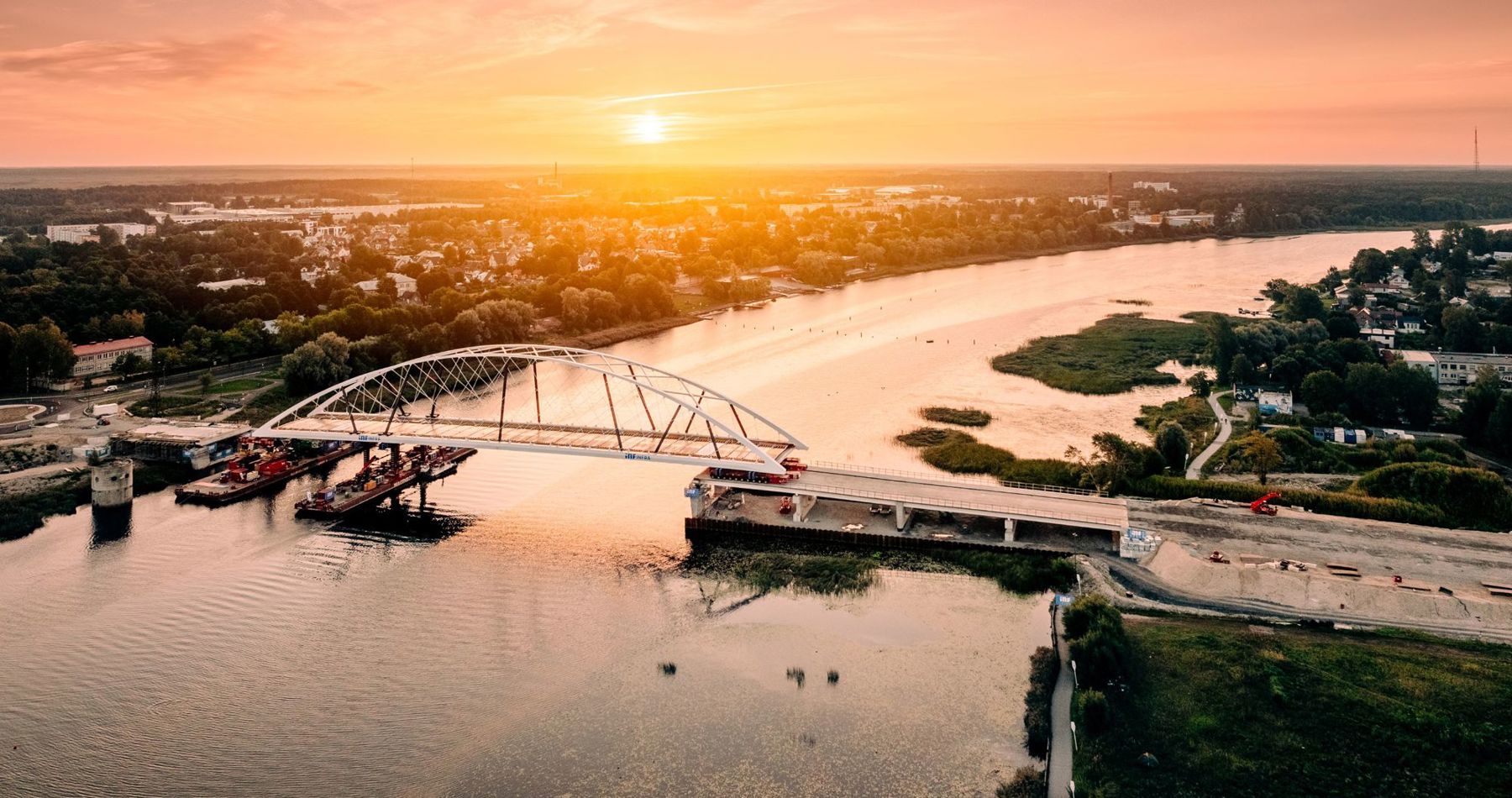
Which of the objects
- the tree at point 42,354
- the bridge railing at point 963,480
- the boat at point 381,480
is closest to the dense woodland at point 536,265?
the tree at point 42,354

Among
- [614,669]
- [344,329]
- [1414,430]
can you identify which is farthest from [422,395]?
[1414,430]

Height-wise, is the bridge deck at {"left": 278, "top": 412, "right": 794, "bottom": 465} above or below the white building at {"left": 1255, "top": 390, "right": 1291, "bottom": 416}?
below

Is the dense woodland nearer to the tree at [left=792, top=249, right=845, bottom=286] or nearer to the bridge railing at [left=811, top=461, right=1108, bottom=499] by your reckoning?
the tree at [left=792, top=249, right=845, bottom=286]

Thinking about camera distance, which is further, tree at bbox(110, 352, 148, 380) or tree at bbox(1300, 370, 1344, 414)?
tree at bbox(110, 352, 148, 380)

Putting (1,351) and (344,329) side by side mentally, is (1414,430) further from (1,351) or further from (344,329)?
(1,351)

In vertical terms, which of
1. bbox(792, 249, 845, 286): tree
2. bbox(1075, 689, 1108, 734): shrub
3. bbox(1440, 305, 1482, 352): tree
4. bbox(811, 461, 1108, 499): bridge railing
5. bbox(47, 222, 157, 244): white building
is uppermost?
bbox(47, 222, 157, 244): white building

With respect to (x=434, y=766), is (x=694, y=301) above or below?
above

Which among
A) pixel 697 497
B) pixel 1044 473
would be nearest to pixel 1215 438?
pixel 1044 473

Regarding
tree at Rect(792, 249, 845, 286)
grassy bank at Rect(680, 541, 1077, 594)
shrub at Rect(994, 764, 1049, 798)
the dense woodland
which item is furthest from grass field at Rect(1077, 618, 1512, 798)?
tree at Rect(792, 249, 845, 286)

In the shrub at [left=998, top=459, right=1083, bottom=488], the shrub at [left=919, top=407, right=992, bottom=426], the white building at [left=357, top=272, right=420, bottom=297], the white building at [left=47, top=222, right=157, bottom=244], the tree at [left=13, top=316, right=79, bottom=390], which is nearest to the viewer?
the shrub at [left=998, top=459, right=1083, bottom=488]
